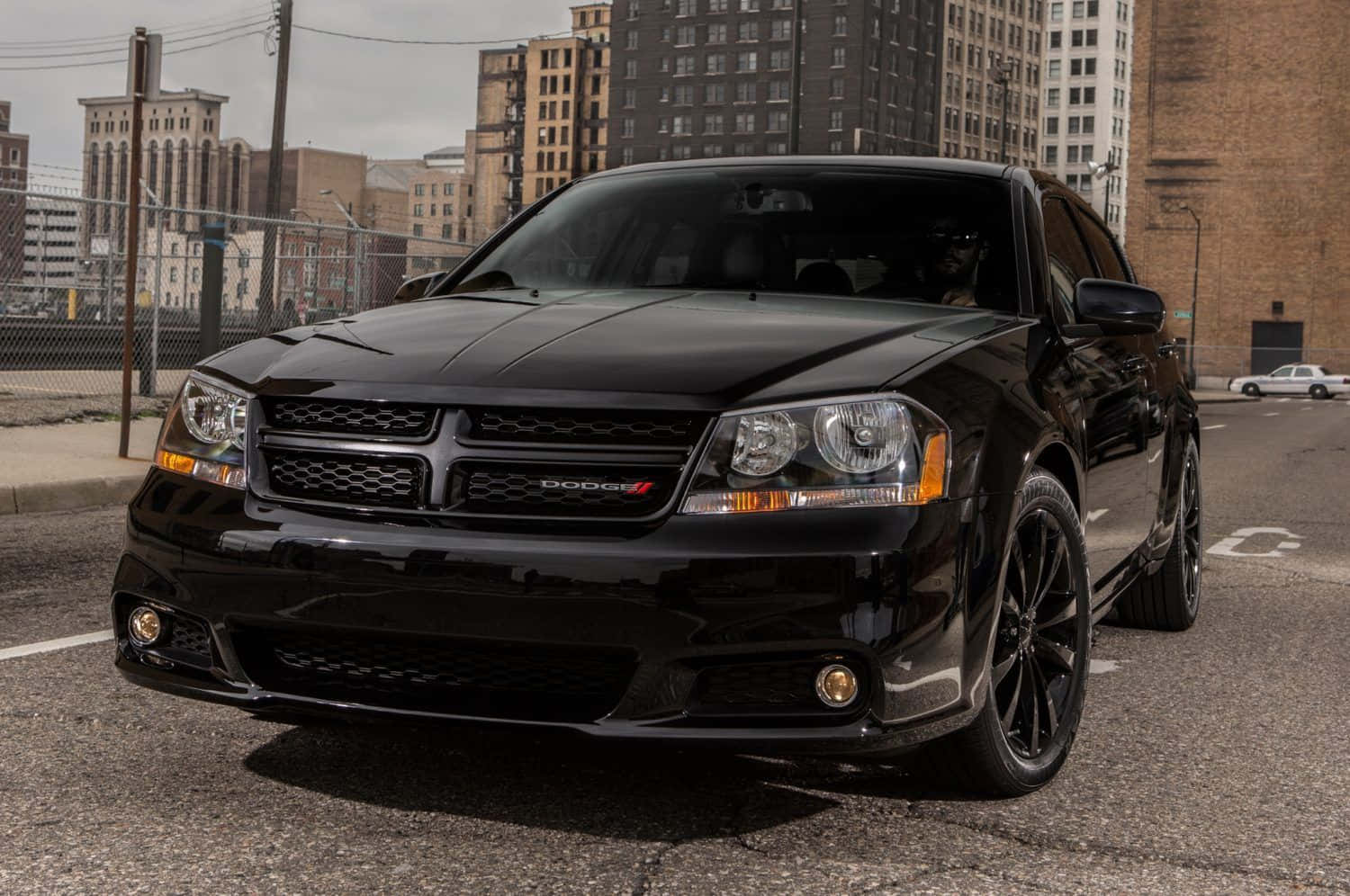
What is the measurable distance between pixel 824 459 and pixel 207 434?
4.35 feet

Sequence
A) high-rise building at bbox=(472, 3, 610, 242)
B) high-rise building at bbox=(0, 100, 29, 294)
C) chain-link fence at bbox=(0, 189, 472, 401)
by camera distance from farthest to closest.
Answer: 1. high-rise building at bbox=(472, 3, 610, 242)
2. chain-link fence at bbox=(0, 189, 472, 401)
3. high-rise building at bbox=(0, 100, 29, 294)

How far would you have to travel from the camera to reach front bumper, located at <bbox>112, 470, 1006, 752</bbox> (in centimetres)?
306

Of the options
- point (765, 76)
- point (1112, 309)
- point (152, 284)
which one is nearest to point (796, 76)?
point (152, 284)

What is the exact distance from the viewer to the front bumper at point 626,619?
10.0ft

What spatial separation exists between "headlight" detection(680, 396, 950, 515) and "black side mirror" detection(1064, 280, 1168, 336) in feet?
4.39

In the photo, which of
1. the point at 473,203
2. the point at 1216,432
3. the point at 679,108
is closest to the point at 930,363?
the point at 1216,432

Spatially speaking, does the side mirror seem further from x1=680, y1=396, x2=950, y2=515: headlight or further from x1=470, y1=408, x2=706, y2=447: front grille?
x1=680, y1=396, x2=950, y2=515: headlight

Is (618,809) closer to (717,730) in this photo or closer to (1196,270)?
(717,730)

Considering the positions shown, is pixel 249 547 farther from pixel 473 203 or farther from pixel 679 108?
pixel 473 203

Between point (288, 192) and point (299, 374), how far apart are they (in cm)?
17421

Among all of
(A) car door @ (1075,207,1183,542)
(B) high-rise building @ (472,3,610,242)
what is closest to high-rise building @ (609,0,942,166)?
(B) high-rise building @ (472,3,610,242)

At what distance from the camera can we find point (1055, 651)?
12.8ft

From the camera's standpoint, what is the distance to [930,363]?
3426 mm

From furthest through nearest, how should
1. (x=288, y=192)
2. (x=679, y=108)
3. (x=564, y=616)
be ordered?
(x=288, y=192)
(x=679, y=108)
(x=564, y=616)
